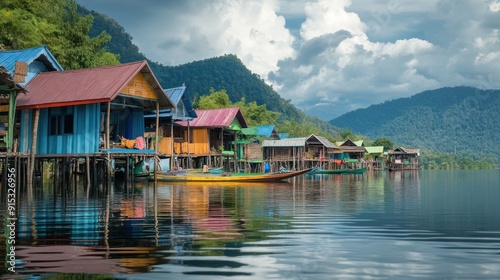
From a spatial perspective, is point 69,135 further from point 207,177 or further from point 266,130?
point 266,130

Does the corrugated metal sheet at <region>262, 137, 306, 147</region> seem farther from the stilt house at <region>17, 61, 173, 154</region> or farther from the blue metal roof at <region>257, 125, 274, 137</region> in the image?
the stilt house at <region>17, 61, 173, 154</region>

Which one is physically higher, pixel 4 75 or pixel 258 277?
pixel 4 75

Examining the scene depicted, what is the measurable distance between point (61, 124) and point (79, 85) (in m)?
1.98

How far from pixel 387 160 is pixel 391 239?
255ft

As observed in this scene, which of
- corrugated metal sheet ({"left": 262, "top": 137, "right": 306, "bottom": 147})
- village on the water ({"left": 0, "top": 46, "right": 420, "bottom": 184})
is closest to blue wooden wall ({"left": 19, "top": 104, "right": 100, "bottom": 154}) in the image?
village on the water ({"left": 0, "top": 46, "right": 420, "bottom": 184})

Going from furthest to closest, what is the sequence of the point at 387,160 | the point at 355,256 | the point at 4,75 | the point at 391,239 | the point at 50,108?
the point at 387,160
the point at 50,108
the point at 4,75
the point at 391,239
the point at 355,256

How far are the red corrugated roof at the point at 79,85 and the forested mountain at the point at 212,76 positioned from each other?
79475mm

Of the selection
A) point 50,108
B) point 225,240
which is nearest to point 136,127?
point 50,108

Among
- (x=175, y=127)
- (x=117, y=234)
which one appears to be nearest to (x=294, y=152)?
(x=175, y=127)

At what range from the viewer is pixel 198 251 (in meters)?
6.36

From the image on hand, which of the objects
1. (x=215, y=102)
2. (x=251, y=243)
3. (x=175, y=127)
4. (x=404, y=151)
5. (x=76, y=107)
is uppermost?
(x=215, y=102)

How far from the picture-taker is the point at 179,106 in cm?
3116

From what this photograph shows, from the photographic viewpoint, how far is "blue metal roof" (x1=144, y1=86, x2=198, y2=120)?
98.0ft

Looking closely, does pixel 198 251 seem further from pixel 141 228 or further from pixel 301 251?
pixel 141 228
